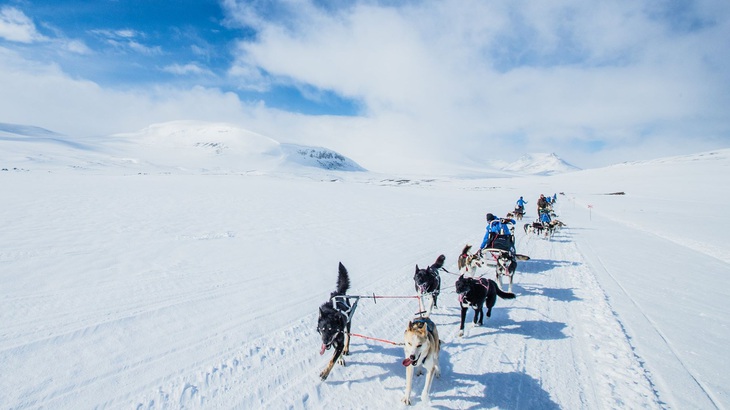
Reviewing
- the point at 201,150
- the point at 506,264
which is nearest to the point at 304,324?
the point at 506,264

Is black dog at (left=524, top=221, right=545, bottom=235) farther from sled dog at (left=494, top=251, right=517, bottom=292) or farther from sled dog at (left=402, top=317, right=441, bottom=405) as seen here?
sled dog at (left=402, top=317, right=441, bottom=405)

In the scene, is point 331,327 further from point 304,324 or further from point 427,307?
point 427,307

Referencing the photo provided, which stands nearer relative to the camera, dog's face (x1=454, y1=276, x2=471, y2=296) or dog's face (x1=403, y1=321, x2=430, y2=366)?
dog's face (x1=403, y1=321, x2=430, y2=366)

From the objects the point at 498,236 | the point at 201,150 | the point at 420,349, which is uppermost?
the point at 201,150

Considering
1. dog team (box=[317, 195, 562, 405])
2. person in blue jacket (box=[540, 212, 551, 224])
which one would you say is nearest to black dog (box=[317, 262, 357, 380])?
dog team (box=[317, 195, 562, 405])

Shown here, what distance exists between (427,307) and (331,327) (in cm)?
260

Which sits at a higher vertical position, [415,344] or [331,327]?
[415,344]

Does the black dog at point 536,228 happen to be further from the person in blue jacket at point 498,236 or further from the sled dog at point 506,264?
the sled dog at point 506,264

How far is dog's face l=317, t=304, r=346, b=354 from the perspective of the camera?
146 inches

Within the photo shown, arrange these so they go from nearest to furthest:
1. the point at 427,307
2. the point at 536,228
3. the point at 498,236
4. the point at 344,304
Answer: the point at 344,304 < the point at 427,307 < the point at 498,236 < the point at 536,228

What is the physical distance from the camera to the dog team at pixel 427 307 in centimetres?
330

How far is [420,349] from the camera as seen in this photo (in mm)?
3205

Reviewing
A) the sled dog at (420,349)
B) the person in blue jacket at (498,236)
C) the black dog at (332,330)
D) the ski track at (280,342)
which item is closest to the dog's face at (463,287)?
the ski track at (280,342)

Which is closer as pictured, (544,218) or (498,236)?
(498,236)
